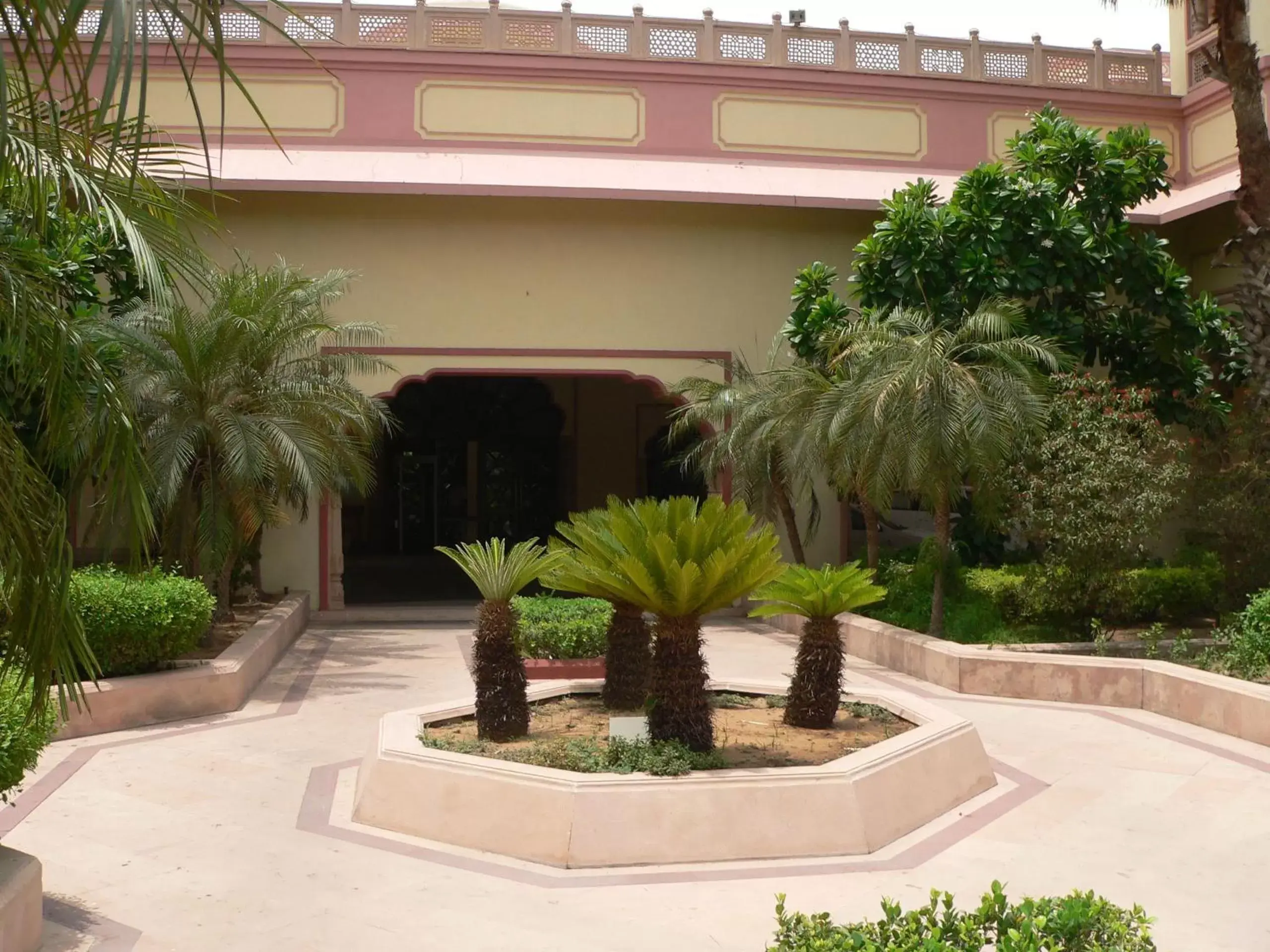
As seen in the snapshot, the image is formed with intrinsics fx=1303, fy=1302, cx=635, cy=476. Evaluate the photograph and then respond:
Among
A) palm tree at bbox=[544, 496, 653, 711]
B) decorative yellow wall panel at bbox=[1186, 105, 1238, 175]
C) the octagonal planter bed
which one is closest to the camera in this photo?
the octagonal planter bed

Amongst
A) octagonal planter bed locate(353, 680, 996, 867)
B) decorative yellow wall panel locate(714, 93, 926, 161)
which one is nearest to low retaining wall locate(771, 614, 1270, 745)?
octagonal planter bed locate(353, 680, 996, 867)

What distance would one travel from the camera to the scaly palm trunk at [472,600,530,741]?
7.93 metres

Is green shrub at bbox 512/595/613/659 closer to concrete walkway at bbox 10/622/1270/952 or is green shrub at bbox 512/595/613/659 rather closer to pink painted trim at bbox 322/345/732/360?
concrete walkway at bbox 10/622/1270/952

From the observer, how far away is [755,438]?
15.6 meters

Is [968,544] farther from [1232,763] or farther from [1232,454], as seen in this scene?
[1232,763]

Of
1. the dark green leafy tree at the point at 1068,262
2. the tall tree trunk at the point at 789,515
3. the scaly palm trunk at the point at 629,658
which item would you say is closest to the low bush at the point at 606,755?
the scaly palm trunk at the point at 629,658

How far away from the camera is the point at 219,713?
10.6m

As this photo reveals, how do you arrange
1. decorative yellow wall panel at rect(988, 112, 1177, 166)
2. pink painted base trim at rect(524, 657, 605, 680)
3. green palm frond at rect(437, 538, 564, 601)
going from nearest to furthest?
green palm frond at rect(437, 538, 564, 601) < pink painted base trim at rect(524, 657, 605, 680) < decorative yellow wall panel at rect(988, 112, 1177, 166)

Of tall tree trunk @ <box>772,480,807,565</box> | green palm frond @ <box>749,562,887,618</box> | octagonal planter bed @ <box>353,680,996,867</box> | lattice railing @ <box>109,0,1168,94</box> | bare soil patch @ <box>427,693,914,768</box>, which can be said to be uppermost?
lattice railing @ <box>109,0,1168,94</box>

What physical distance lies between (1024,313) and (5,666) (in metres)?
12.6

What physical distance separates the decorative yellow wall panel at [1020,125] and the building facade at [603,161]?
0.05m

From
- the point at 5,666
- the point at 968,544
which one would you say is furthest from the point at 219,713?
the point at 968,544

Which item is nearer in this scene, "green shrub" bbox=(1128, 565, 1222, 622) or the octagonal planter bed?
the octagonal planter bed

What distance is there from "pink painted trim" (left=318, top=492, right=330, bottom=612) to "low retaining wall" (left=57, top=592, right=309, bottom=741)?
5366 mm
